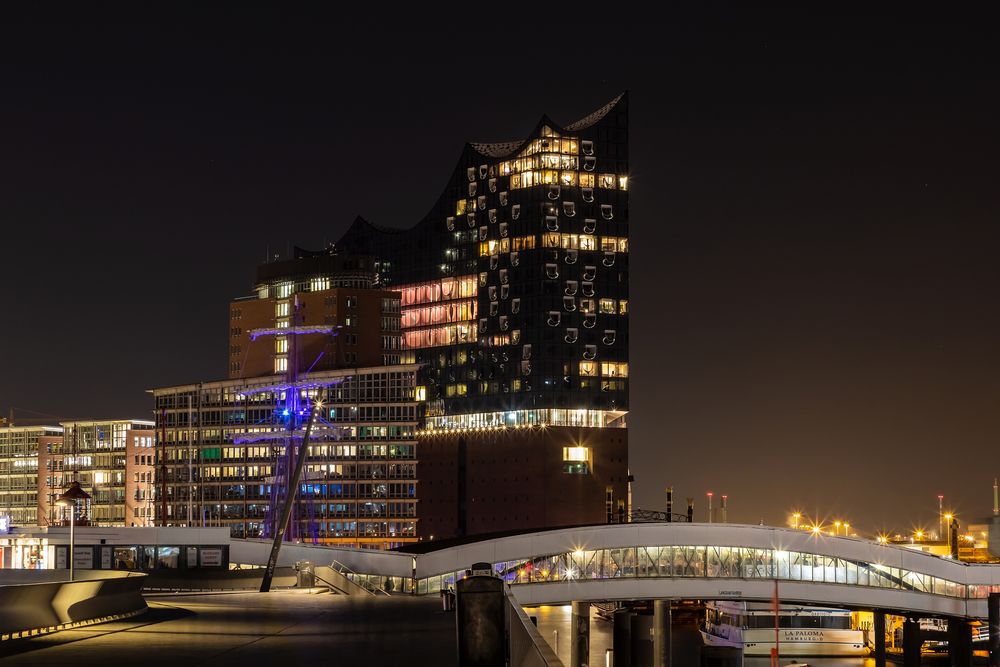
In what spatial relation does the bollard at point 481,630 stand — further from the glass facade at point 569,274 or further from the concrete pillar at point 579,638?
the glass facade at point 569,274

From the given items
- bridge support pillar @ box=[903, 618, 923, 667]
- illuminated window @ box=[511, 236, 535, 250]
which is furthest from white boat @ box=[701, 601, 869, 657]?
illuminated window @ box=[511, 236, 535, 250]

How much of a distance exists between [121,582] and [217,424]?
15542cm

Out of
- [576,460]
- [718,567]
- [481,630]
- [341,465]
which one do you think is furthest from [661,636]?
[341,465]

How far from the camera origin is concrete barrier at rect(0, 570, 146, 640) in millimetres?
33312

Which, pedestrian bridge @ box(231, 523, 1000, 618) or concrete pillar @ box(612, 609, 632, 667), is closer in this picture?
concrete pillar @ box(612, 609, 632, 667)

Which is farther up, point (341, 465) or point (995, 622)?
point (341, 465)

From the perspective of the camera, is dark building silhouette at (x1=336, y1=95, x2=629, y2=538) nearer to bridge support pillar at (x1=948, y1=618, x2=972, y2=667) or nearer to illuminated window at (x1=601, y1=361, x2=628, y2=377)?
illuminated window at (x1=601, y1=361, x2=628, y2=377)

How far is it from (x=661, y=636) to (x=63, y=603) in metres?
58.4

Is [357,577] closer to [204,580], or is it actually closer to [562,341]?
[204,580]

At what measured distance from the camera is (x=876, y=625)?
110562mm

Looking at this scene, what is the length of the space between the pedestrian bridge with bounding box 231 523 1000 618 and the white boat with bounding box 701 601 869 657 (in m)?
17.2

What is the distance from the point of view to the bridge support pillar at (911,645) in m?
98.7

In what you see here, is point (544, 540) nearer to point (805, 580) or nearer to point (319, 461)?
point (805, 580)

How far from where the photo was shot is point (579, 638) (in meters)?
89.9
